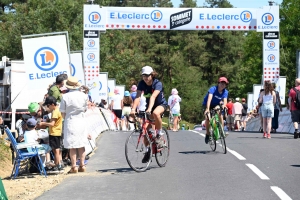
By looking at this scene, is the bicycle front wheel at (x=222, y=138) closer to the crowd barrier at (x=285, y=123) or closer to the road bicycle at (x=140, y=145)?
the road bicycle at (x=140, y=145)

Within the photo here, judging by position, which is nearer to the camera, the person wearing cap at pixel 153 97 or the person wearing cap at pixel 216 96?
the person wearing cap at pixel 153 97

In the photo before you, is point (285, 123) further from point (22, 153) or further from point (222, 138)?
point (22, 153)

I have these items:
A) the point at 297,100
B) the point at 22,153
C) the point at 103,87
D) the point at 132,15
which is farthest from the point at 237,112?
the point at 22,153

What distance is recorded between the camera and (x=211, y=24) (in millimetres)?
33438

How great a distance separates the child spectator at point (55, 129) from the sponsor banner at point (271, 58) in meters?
20.3

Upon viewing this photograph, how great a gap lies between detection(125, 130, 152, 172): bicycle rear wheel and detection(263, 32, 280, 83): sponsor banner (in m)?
20.3

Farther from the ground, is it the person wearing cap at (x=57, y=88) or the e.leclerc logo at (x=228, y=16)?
the e.leclerc logo at (x=228, y=16)

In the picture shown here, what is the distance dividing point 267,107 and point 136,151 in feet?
30.2

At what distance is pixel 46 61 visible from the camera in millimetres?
18203

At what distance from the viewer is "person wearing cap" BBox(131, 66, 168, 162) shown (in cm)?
1289

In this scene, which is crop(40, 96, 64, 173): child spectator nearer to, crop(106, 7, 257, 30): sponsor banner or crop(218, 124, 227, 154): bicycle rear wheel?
crop(218, 124, 227, 154): bicycle rear wheel

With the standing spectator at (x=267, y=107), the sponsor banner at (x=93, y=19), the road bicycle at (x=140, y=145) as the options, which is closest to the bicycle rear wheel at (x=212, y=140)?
the road bicycle at (x=140, y=145)

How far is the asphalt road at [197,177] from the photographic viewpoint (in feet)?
33.5

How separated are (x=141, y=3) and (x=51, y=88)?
264 ft
